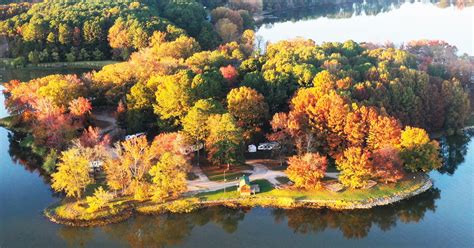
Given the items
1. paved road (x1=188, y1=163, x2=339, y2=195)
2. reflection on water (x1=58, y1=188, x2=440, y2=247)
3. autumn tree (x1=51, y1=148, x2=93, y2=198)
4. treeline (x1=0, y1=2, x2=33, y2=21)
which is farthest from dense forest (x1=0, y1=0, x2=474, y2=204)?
treeline (x1=0, y1=2, x2=33, y2=21)

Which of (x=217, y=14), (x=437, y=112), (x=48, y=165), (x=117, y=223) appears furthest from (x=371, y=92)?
(x=217, y=14)

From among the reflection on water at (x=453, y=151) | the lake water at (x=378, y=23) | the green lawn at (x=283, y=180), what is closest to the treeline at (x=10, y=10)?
the lake water at (x=378, y=23)

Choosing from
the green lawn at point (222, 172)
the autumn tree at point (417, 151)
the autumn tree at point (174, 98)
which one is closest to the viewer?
the autumn tree at point (417, 151)

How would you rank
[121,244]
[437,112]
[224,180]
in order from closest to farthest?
[121,244] → [224,180] → [437,112]

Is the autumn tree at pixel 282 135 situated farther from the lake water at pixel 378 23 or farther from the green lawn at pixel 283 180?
the lake water at pixel 378 23

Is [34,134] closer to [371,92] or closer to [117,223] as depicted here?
[117,223]

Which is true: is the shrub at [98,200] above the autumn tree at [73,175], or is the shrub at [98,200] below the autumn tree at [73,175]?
below

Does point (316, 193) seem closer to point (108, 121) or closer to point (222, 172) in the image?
point (222, 172)
